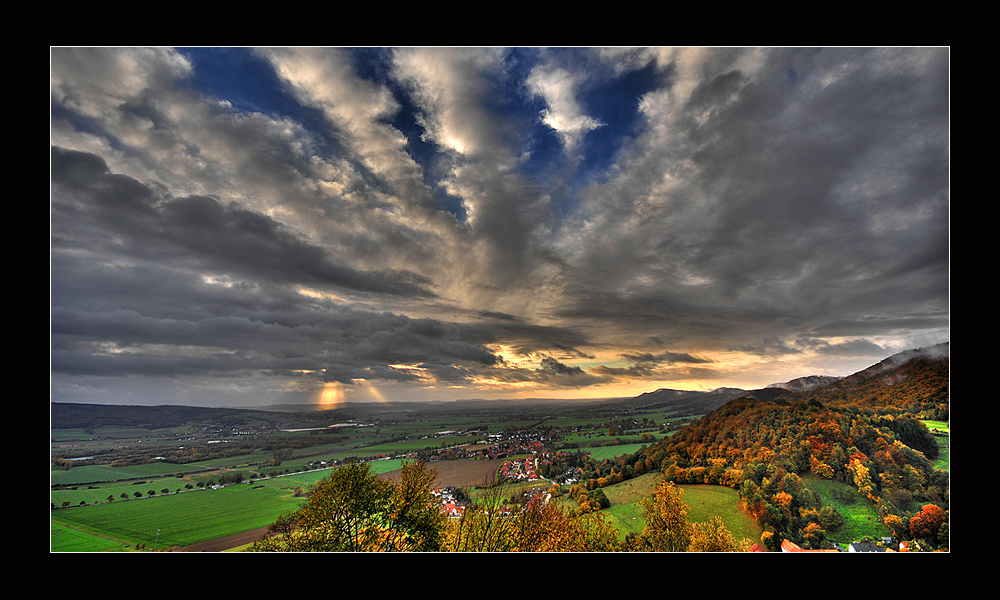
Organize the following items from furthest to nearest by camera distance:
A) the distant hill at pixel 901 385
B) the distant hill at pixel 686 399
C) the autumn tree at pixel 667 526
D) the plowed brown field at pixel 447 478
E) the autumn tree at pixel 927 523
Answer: the distant hill at pixel 686 399, the distant hill at pixel 901 385, the plowed brown field at pixel 447 478, the autumn tree at pixel 927 523, the autumn tree at pixel 667 526

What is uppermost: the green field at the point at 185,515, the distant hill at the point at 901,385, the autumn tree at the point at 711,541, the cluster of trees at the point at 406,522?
the distant hill at the point at 901,385

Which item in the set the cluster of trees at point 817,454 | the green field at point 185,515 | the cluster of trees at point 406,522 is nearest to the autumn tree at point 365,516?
the cluster of trees at point 406,522

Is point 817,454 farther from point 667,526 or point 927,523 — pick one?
point 667,526

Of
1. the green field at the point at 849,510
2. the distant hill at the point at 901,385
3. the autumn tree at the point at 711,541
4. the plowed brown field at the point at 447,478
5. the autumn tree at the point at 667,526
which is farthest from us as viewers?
the distant hill at the point at 901,385

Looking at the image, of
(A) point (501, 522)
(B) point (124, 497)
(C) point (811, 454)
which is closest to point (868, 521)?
(C) point (811, 454)

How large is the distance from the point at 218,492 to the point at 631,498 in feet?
68.9

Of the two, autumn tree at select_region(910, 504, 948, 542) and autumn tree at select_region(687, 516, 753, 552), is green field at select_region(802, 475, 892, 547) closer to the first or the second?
autumn tree at select_region(910, 504, 948, 542)

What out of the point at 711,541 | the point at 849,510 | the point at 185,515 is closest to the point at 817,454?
the point at 849,510

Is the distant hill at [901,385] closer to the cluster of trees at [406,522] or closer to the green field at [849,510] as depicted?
the green field at [849,510]

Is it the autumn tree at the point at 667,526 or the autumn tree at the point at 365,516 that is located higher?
the autumn tree at the point at 365,516

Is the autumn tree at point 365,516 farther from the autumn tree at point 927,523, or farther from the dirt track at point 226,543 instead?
the autumn tree at point 927,523

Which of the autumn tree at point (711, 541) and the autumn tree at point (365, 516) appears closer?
the autumn tree at point (365, 516)

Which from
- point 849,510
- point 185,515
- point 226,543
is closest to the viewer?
point 226,543
